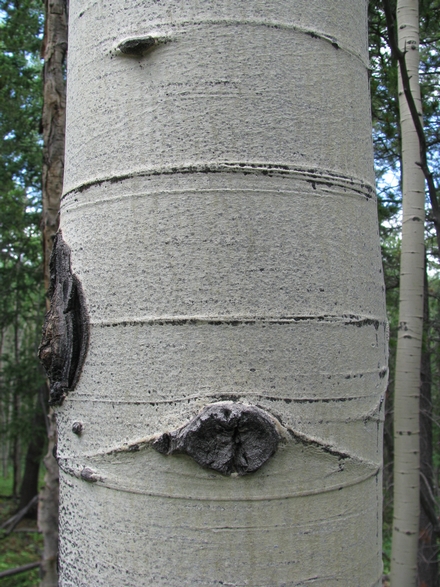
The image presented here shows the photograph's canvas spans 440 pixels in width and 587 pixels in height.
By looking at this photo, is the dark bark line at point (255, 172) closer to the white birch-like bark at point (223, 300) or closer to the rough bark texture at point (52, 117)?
the white birch-like bark at point (223, 300)

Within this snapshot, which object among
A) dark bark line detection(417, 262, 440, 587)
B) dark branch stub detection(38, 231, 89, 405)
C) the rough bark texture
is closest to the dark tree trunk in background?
dark bark line detection(417, 262, 440, 587)

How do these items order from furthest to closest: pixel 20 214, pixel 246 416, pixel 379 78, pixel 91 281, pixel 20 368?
pixel 20 368 → pixel 20 214 → pixel 379 78 → pixel 91 281 → pixel 246 416

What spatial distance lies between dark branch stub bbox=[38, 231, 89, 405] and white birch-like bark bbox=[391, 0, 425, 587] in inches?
44.7

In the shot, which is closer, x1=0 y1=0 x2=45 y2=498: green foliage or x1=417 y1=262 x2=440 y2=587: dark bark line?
x1=417 y1=262 x2=440 y2=587: dark bark line

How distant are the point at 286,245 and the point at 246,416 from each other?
0.23m

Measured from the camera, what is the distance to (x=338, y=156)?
756mm

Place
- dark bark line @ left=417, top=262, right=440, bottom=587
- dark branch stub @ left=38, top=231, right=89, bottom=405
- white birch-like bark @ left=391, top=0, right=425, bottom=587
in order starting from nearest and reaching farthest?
dark branch stub @ left=38, top=231, right=89, bottom=405 → white birch-like bark @ left=391, top=0, right=425, bottom=587 → dark bark line @ left=417, top=262, right=440, bottom=587

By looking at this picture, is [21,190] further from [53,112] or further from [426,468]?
[426,468]

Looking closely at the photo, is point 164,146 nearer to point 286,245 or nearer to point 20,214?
point 286,245

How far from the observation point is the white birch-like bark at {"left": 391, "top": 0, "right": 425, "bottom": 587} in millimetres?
1541

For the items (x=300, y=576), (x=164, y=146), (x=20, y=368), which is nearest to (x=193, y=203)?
(x=164, y=146)

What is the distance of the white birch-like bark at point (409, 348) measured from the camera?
1.54 meters

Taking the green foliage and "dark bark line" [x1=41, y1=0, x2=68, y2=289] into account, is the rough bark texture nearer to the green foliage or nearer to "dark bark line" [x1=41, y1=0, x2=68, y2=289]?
"dark bark line" [x1=41, y1=0, x2=68, y2=289]

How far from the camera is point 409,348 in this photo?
1.63 metres
